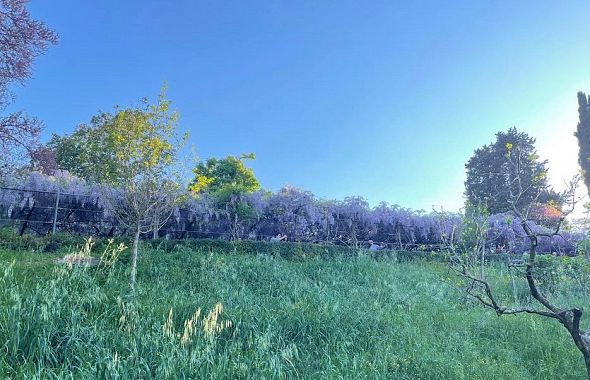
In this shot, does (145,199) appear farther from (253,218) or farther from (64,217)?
(64,217)

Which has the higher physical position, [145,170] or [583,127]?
[583,127]

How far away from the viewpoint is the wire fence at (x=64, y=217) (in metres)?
12.8

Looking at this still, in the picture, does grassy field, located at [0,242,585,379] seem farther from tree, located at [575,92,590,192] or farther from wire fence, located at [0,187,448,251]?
tree, located at [575,92,590,192]

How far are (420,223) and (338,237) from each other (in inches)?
156

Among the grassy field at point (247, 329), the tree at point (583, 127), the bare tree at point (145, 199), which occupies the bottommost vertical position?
the grassy field at point (247, 329)

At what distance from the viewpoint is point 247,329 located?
194 inches

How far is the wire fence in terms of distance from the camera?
1280cm

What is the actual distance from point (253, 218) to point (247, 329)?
10.4 metres

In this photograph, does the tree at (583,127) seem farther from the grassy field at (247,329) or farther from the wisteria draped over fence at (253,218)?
the grassy field at (247,329)

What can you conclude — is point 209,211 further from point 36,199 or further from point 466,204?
point 466,204

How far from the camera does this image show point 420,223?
17.8m

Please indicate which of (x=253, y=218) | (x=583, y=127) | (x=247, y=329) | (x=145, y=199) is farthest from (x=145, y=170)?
(x=583, y=127)

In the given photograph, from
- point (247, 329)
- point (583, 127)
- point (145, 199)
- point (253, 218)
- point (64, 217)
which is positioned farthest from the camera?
point (583, 127)

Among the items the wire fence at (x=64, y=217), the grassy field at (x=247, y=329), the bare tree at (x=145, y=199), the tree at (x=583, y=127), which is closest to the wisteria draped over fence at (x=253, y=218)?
the wire fence at (x=64, y=217)
